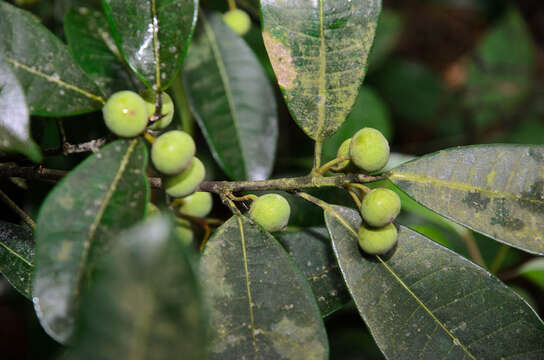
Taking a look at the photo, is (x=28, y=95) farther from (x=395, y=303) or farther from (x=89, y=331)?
(x=395, y=303)

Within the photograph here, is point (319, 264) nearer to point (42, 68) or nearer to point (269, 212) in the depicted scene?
point (269, 212)

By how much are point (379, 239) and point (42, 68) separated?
699mm

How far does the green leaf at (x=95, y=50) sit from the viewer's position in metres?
1.19

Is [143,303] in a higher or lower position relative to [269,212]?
higher

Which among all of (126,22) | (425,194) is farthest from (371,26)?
(126,22)

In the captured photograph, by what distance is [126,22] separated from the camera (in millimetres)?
826

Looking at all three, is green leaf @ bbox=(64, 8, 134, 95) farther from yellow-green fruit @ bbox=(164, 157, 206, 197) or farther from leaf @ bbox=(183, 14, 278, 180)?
yellow-green fruit @ bbox=(164, 157, 206, 197)

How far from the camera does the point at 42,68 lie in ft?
2.63

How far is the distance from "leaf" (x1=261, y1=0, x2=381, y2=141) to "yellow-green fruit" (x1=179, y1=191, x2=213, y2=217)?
1.11 feet

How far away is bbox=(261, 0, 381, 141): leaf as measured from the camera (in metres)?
0.91

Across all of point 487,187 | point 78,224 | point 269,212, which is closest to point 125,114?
point 78,224

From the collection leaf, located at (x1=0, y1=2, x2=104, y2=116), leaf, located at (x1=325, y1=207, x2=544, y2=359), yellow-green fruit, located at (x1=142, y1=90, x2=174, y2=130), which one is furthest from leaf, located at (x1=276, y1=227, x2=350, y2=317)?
leaf, located at (x1=0, y1=2, x2=104, y2=116)

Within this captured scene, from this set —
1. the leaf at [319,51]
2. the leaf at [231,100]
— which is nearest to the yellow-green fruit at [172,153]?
the leaf at [319,51]

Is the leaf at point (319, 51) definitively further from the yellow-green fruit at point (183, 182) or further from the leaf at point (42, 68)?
the leaf at point (42, 68)
